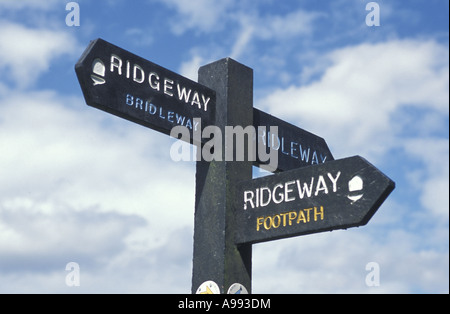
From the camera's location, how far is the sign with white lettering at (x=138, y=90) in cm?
556

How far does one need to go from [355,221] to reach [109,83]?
6.43 feet

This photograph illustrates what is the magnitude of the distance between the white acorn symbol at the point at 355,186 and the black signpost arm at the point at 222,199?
1.05m

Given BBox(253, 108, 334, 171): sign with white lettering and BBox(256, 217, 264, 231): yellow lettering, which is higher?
BBox(253, 108, 334, 171): sign with white lettering

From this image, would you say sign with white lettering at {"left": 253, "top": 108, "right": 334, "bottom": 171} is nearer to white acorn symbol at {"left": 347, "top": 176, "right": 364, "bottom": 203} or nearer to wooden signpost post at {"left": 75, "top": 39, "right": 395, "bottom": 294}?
wooden signpost post at {"left": 75, "top": 39, "right": 395, "bottom": 294}

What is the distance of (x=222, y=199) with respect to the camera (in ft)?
20.1

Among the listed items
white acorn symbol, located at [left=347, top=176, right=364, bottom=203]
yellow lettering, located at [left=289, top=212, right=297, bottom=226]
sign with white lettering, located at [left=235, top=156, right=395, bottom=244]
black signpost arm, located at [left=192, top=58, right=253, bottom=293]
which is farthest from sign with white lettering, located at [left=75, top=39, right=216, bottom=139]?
white acorn symbol, located at [left=347, top=176, right=364, bottom=203]

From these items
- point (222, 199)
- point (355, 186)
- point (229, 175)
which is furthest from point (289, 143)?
point (355, 186)

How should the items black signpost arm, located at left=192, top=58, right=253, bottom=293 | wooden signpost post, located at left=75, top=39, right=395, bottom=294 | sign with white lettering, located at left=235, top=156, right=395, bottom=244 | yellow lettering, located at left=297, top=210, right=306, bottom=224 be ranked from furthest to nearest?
black signpost arm, located at left=192, top=58, right=253, bottom=293, yellow lettering, located at left=297, top=210, right=306, bottom=224, wooden signpost post, located at left=75, top=39, right=395, bottom=294, sign with white lettering, located at left=235, top=156, right=395, bottom=244

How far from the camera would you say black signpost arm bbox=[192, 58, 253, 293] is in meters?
6.03

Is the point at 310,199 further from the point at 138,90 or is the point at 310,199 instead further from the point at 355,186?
the point at 138,90

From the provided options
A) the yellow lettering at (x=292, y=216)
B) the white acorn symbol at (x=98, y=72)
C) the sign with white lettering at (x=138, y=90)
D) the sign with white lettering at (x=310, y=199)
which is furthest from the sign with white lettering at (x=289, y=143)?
the white acorn symbol at (x=98, y=72)

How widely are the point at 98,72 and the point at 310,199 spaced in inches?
68.3
